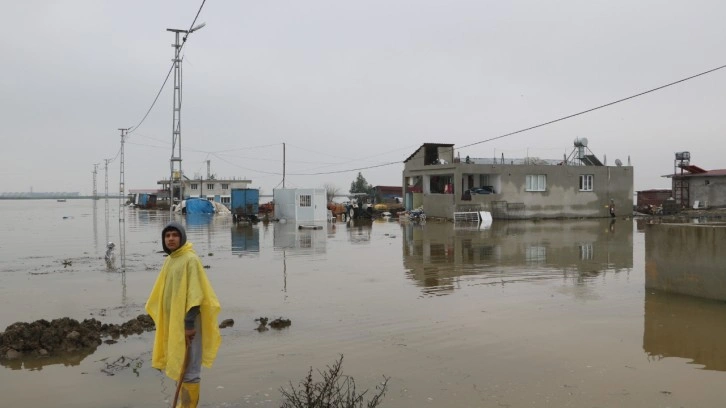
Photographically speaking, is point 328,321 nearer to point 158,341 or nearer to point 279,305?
point 279,305

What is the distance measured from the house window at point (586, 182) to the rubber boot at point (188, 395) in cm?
3971

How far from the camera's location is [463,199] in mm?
37250

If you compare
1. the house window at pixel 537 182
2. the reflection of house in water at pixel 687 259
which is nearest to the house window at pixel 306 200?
the house window at pixel 537 182

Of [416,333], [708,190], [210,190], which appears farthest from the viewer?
[210,190]

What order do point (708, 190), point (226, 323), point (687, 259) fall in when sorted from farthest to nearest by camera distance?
1. point (708, 190)
2. point (687, 259)
3. point (226, 323)

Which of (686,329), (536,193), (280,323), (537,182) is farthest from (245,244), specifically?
(537,182)

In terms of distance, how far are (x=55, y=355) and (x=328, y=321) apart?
3.62 meters

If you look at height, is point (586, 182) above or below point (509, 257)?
above

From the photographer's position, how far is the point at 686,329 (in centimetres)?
795

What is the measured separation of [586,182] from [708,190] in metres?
7.39

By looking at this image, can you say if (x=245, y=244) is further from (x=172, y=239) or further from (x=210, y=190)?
(x=210, y=190)

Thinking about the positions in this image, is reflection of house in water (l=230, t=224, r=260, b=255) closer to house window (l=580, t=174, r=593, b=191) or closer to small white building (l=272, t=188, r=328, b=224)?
small white building (l=272, t=188, r=328, b=224)

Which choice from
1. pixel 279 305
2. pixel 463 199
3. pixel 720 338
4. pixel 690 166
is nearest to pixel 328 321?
pixel 279 305

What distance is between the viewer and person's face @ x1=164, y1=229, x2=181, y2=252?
15.0ft
